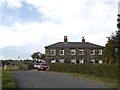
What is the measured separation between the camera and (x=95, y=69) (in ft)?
72.1

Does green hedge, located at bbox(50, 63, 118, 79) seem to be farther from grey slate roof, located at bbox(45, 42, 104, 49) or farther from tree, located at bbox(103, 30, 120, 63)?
grey slate roof, located at bbox(45, 42, 104, 49)

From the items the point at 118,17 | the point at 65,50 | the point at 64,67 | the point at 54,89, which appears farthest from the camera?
the point at 65,50

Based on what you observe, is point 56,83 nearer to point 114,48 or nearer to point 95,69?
point 95,69

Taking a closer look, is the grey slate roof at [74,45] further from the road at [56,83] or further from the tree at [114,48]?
the road at [56,83]

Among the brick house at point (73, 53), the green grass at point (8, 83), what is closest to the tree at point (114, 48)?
the brick house at point (73, 53)

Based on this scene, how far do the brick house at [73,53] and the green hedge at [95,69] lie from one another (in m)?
16.7

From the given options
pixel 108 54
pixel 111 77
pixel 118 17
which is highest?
pixel 118 17

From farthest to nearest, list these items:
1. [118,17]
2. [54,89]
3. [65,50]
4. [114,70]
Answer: [65,50] → [118,17] → [114,70] → [54,89]

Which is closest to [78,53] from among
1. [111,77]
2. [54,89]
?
[111,77]

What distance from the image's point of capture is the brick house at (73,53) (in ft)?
163

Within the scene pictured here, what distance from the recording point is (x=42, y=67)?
122ft

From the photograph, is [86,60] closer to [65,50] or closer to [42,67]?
[65,50]

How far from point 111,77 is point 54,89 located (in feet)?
29.1

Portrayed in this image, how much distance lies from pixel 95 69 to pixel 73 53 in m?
28.6
